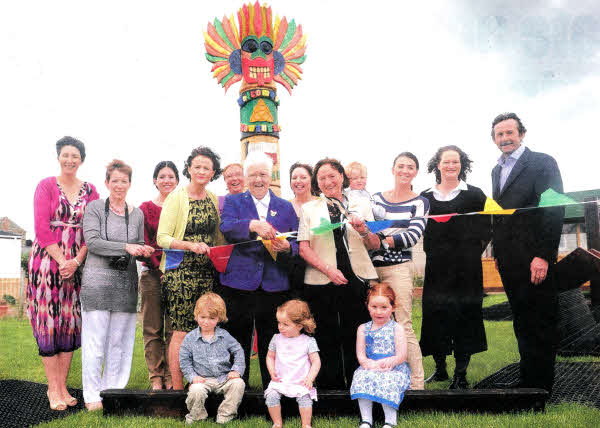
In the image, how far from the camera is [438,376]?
3.82 metres

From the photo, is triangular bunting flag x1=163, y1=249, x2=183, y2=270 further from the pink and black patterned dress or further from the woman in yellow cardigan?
the pink and black patterned dress

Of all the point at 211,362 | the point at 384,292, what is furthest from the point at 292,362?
the point at 384,292

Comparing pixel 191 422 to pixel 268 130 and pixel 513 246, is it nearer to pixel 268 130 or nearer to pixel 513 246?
pixel 513 246

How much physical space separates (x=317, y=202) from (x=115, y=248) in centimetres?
170

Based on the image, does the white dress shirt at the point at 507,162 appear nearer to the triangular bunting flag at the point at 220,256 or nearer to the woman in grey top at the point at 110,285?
the triangular bunting flag at the point at 220,256

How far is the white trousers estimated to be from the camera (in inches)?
142

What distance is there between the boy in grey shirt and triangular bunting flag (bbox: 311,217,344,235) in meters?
0.90

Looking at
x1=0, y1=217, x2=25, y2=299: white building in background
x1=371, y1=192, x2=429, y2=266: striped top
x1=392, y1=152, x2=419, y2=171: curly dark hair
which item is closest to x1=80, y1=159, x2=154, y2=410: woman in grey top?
x1=371, y1=192, x2=429, y2=266: striped top

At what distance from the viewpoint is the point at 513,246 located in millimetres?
3506

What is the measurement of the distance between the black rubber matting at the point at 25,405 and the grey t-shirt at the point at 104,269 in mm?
875

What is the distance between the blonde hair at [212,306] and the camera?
331 centimetres

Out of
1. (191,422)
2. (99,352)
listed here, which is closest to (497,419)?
(191,422)

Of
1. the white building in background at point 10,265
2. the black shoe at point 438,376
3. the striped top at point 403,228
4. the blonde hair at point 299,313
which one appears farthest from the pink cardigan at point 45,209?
the white building in background at point 10,265

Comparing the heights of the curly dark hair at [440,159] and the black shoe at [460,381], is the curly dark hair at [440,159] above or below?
above
